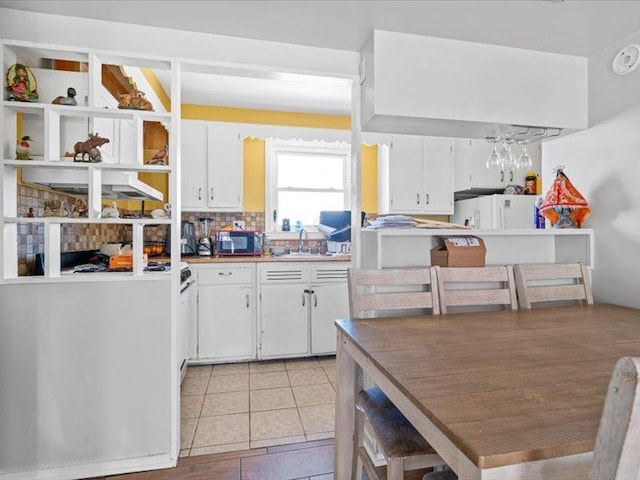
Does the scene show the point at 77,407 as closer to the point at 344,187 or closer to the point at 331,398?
the point at 331,398

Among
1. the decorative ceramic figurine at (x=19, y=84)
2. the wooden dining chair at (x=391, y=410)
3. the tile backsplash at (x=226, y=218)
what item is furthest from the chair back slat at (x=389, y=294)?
the tile backsplash at (x=226, y=218)

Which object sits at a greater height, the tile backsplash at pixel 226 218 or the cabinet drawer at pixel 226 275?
the tile backsplash at pixel 226 218

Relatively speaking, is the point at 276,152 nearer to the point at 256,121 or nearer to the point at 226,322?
the point at 256,121

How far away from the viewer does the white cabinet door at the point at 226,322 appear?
3.18 meters

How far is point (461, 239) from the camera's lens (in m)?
1.99

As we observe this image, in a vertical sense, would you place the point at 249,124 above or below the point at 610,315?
above

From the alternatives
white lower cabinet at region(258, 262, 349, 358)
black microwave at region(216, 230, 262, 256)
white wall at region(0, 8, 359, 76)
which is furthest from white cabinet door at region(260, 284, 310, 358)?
white wall at region(0, 8, 359, 76)

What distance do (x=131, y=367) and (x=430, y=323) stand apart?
1.47 meters

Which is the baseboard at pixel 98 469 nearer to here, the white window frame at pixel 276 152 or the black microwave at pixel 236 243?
the black microwave at pixel 236 243

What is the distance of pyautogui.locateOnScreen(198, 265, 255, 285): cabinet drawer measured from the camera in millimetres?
3182

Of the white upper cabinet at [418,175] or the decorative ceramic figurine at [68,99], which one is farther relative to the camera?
the white upper cabinet at [418,175]

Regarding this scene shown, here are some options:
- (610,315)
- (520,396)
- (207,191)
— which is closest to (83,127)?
(207,191)

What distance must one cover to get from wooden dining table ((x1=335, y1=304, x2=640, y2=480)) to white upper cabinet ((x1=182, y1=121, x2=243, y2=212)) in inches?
99.1

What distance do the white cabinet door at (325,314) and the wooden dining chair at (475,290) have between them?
→ 1608 millimetres
